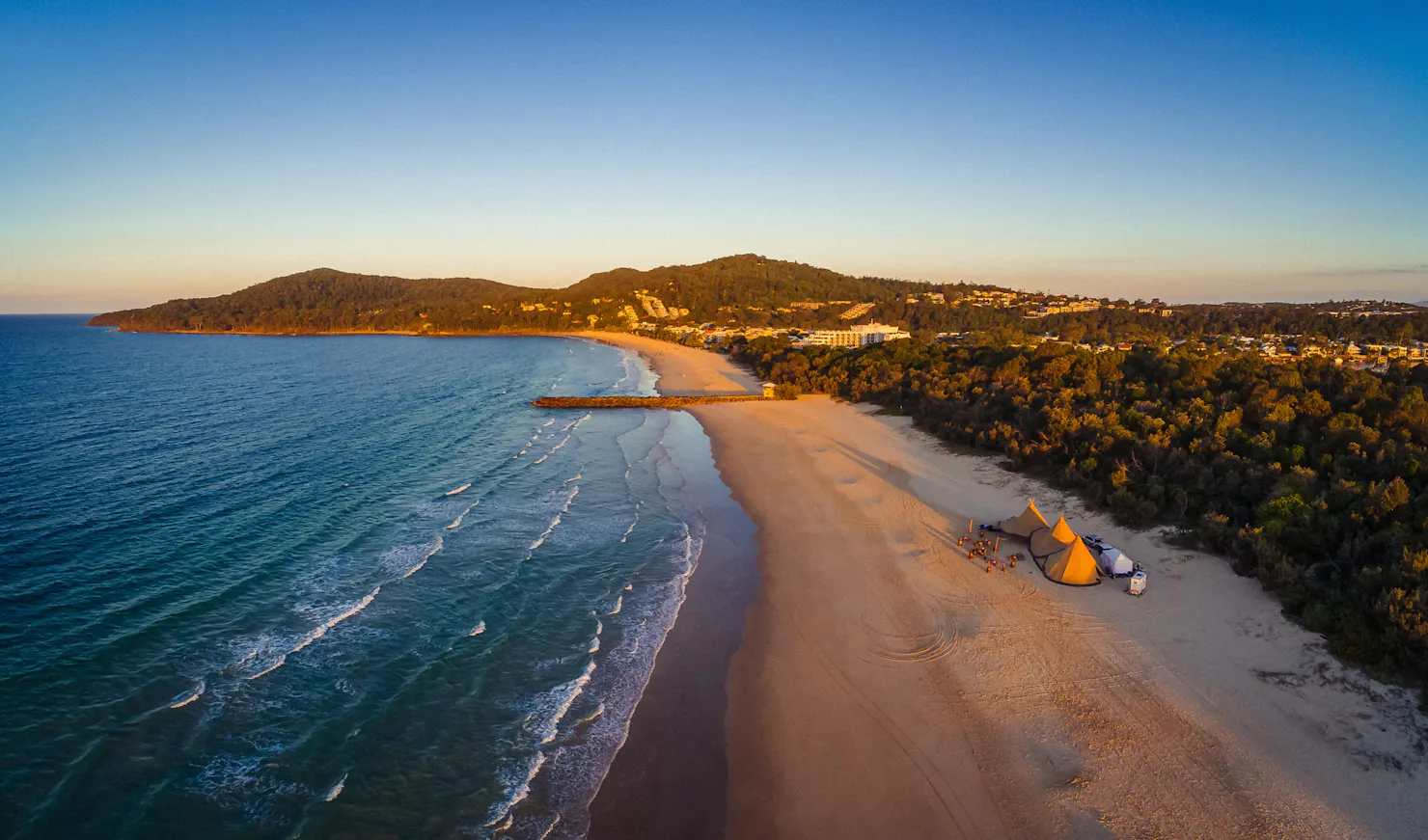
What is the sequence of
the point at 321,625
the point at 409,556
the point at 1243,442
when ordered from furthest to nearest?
the point at 1243,442, the point at 409,556, the point at 321,625

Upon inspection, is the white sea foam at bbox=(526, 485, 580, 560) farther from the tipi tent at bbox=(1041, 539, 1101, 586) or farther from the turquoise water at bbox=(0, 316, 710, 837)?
the tipi tent at bbox=(1041, 539, 1101, 586)

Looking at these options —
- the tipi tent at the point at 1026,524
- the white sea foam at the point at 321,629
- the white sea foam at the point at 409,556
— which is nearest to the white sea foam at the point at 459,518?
the white sea foam at the point at 409,556

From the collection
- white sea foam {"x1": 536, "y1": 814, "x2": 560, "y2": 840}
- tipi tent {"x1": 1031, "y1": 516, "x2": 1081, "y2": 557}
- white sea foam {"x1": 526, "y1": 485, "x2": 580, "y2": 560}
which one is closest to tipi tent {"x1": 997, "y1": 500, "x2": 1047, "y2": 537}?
tipi tent {"x1": 1031, "y1": 516, "x2": 1081, "y2": 557}

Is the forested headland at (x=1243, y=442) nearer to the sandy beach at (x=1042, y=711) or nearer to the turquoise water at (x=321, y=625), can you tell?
the sandy beach at (x=1042, y=711)

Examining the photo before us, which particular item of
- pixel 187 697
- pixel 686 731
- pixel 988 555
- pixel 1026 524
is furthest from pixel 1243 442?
pixel 187 697

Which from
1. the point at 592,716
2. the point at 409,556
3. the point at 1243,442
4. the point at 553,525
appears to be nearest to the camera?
the point at 592,716

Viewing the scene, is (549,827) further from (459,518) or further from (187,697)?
(459,518)
